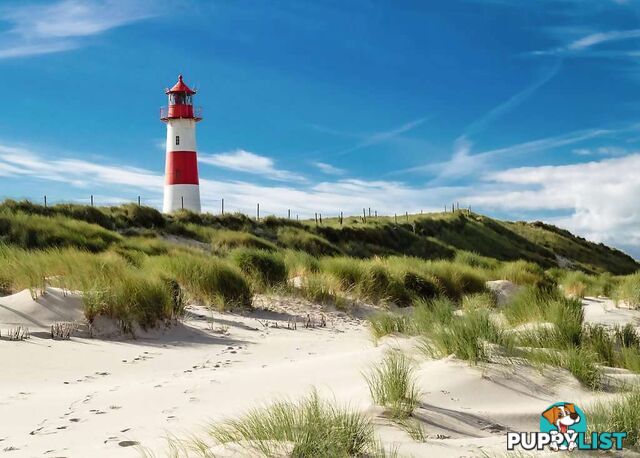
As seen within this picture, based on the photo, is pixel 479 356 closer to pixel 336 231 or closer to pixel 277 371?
pixel 277 371

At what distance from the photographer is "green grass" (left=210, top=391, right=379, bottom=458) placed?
290 centimetres

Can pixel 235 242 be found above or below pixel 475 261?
above

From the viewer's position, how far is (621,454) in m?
3.21

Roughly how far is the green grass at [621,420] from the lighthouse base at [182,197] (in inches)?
1222

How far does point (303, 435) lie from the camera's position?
9.73ft

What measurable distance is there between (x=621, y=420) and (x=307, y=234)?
83.5 ft

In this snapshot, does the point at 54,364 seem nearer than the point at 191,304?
Yes

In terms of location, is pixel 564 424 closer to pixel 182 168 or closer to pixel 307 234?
pixel 307 234

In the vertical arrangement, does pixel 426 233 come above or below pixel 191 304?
above

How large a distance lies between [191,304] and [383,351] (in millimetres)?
5231

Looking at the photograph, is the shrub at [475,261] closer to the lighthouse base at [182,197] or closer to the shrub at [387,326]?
the shrub at [387,326]

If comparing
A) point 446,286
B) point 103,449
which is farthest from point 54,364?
point 446,286

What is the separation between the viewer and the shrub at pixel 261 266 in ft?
41.4

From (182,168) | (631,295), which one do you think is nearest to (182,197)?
(182,168)
